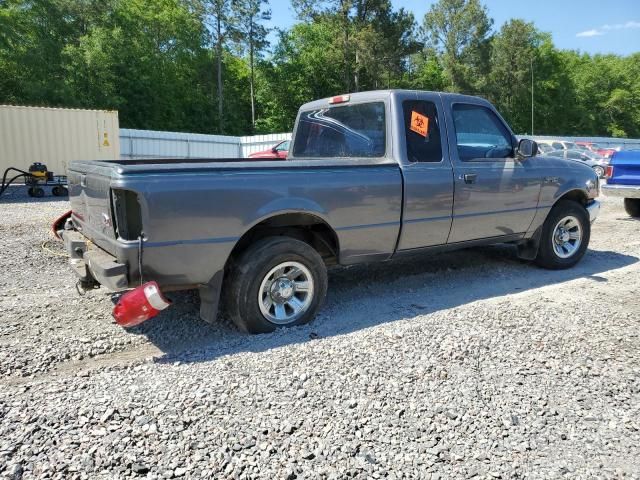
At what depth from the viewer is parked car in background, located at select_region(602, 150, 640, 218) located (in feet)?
32.3

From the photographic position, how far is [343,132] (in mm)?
5312

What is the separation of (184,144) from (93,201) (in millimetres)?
23757

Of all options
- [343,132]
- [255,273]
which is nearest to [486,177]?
[343,132]

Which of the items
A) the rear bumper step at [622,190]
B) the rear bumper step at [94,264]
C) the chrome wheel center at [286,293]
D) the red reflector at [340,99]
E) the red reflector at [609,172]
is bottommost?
the chrome wheel center at [286,293]

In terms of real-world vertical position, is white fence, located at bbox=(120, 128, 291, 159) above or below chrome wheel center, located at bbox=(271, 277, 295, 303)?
above

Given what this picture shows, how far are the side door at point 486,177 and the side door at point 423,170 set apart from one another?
140 mm

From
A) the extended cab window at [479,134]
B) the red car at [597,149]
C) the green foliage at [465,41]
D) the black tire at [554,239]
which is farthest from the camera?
the green foliage at [465,41]

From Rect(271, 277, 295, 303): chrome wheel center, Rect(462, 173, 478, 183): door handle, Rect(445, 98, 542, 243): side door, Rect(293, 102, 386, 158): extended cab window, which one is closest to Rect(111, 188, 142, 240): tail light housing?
Rect(271, 277, 295, 303): chrome wheel center

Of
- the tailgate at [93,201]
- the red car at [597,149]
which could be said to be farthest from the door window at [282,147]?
the red car at [597,149]

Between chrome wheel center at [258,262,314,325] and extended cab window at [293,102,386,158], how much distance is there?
147 cm

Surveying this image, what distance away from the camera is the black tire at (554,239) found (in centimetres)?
613

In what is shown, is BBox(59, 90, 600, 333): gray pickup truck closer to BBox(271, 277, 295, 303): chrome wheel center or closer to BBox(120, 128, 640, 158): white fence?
BBox(271, 277, 295, 303): chrome wheel center

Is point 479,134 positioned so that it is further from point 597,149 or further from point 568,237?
point 597,149

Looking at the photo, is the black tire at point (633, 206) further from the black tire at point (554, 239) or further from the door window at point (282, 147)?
the door window at point (282, 147)
